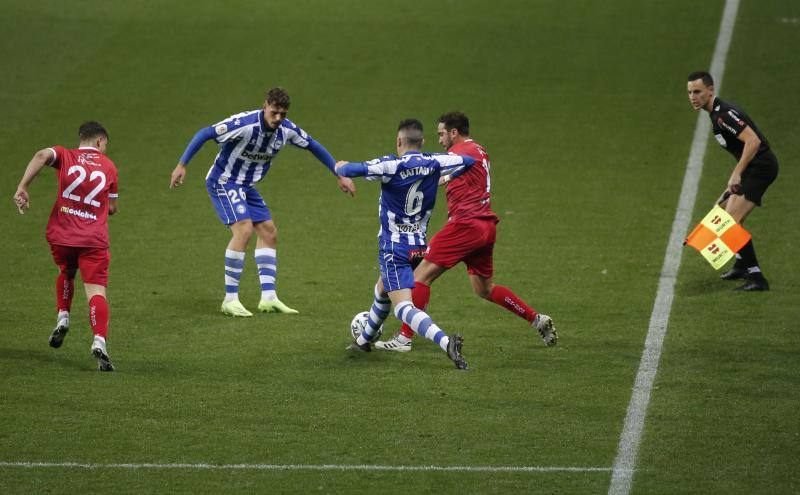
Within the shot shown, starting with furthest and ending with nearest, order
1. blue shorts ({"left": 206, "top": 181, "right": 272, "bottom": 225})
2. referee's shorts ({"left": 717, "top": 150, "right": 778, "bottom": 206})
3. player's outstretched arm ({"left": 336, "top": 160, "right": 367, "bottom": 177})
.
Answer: referee's shorts ({"left": 717, "top": 150, "right": 778, "bottom": 206}) < blue shorts ({"left": 206, "top": 181, "right": 272, "bottom": 225}) < player's outstretched arm ({"left": 336, "top": 160, "right": 367, "bottom": 177})

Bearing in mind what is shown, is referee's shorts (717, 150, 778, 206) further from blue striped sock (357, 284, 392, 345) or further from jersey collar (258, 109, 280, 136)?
jersey collar (258, 109, 280, 136)

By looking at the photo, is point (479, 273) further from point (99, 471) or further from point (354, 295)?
point (99, 471)

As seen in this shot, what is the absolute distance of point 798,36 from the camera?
22.1 meters

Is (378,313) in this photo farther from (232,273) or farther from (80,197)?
(80,197)

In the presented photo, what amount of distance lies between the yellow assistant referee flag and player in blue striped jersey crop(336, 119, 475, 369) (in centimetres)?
248

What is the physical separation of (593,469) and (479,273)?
3208 millimetres

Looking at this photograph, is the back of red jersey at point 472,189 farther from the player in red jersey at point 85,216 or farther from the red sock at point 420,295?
the player in red jersey at point 85,216

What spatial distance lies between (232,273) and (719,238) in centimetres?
451

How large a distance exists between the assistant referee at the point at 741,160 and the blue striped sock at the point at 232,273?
462 centimetres

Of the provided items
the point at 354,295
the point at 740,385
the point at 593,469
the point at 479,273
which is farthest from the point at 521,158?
the point at 593,469

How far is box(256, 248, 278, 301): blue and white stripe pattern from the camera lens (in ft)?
37.9

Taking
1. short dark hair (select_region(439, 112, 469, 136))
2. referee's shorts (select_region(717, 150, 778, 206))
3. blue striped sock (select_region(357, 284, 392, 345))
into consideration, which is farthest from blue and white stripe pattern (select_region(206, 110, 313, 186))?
referee's shorts (select_region(717, 150, 778, 206))

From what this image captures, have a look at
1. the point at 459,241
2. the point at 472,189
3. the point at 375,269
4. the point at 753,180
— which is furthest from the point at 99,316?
the point at 753,180

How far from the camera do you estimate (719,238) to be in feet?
35.4
